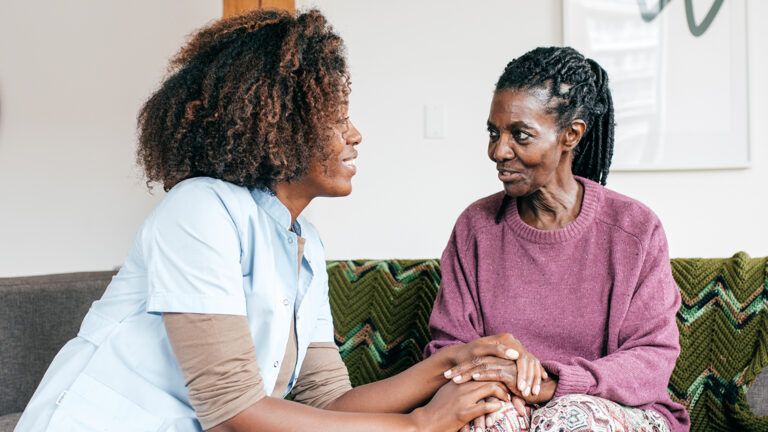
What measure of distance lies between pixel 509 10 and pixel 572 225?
1.30 metres

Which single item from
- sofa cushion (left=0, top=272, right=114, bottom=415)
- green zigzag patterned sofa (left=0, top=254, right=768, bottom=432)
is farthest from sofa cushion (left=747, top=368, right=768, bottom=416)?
sofa cushion (left=0, top=272, right=114, bottom=415)

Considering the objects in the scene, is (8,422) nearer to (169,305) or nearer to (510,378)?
(169,305)

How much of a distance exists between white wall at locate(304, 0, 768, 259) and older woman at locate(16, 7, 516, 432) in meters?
1.34

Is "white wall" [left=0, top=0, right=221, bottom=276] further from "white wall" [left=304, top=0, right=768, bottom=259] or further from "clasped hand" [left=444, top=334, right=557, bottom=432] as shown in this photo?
"clasped hand" [left=444, top=334, right=557, bottom=432]

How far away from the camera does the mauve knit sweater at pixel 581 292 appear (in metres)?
1.52

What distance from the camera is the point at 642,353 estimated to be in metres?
1.47

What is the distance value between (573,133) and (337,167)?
0.55 metres

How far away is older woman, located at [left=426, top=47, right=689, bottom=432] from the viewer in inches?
60.5

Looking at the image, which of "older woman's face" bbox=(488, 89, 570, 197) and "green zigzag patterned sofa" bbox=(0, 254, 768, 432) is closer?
"older woman's face" bbox=(488, 89, 570, 197)

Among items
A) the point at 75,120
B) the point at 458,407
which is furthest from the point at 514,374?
the point at 75,120

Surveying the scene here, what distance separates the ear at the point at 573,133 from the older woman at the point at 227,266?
471mm

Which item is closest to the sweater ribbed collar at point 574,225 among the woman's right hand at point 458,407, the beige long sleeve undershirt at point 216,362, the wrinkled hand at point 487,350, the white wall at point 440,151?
the wrinkled hand at point 487,350

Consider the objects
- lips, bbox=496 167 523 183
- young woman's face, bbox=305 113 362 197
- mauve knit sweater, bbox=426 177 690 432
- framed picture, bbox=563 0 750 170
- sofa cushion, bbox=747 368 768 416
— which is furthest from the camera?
framed picture, bbox=563 0 750 170

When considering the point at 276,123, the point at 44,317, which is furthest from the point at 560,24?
the point at 44,317
